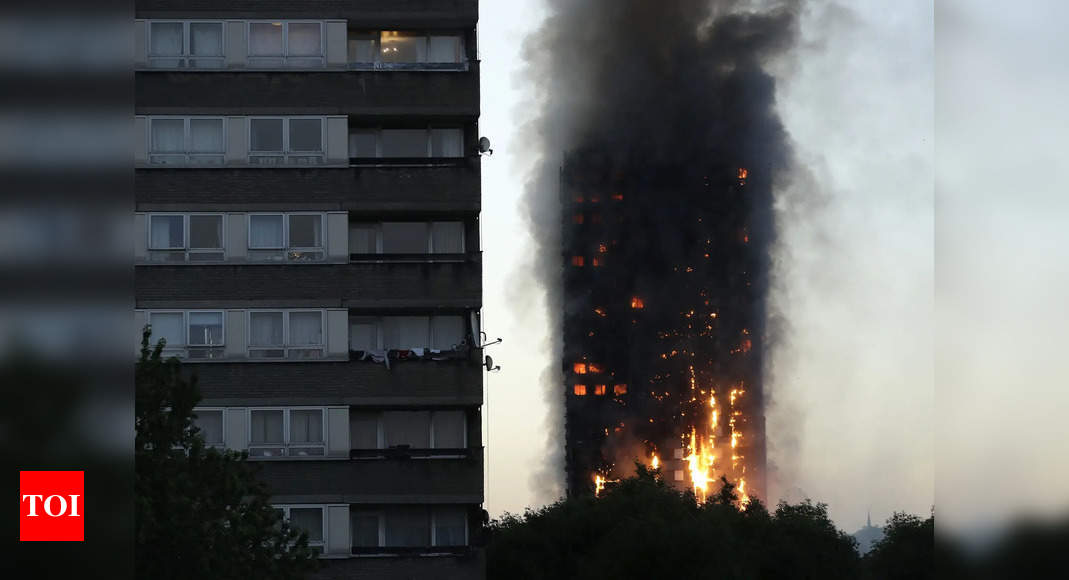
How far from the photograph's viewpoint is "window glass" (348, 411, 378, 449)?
171ft

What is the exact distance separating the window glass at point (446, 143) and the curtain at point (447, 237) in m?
2.32

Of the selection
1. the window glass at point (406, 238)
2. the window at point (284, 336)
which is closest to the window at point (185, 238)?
the window at point (284, 336)

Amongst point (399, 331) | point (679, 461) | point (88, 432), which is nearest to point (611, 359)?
point (679, 461)

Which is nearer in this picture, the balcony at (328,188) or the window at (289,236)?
the balcony at (328,188)

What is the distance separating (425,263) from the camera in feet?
170

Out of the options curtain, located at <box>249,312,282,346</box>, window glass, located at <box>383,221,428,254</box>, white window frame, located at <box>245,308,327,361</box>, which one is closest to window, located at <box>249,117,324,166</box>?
window glass, located at <box>383,221,428,254</box>

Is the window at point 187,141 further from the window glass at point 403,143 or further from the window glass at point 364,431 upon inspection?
the window glass at point 364,431

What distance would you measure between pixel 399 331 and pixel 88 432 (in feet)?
140

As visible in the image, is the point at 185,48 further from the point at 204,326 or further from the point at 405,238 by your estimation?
the point at 405,238

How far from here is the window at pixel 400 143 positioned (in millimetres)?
53375

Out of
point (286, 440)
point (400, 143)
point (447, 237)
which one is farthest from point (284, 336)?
point (400, 143)

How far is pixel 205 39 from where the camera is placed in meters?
53.1

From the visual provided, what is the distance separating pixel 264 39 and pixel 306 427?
13.0 meters

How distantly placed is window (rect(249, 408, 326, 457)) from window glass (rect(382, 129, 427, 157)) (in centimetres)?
895
